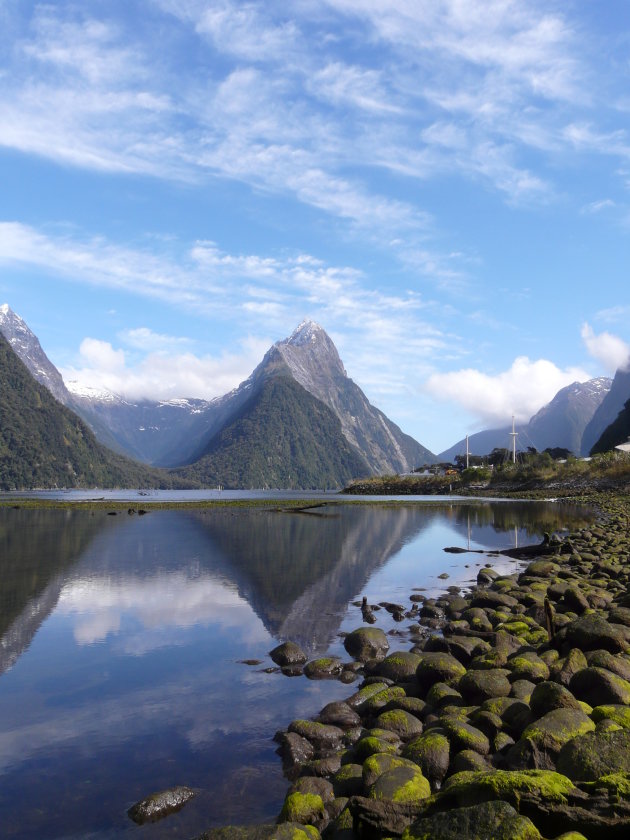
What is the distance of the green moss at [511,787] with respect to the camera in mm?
7078

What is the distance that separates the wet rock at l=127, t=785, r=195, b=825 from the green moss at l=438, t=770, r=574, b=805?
4995mm

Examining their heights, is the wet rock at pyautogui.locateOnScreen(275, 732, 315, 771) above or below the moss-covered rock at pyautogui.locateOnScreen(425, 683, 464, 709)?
below

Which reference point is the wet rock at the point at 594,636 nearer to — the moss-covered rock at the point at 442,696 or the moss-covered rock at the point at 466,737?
the moss-covered rock at the point at 442,696

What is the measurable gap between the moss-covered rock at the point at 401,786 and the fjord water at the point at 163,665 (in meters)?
2.44

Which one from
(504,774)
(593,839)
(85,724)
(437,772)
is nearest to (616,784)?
(593,839)

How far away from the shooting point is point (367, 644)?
61.8ft

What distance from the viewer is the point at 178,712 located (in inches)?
564

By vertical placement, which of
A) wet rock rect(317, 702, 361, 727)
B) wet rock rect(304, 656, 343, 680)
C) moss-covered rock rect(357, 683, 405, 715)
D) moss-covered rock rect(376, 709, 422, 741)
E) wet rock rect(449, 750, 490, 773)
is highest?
wet rock rect(449, 750, 490, 773)

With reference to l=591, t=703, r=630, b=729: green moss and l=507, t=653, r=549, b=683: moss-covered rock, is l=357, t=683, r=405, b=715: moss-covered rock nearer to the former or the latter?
l=507, t=653, r=549, b=683: moss-covered rock

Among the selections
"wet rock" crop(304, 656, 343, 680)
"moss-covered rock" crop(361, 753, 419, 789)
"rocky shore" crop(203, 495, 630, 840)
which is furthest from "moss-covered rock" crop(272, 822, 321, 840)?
"wet rock" crop(304, 656, 343, 680)

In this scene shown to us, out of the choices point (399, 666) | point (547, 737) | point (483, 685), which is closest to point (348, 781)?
point (547, 737)

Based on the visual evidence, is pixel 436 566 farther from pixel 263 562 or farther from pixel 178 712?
pixel 178 712

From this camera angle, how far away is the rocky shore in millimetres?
6984

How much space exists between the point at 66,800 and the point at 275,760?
3.77 metres
